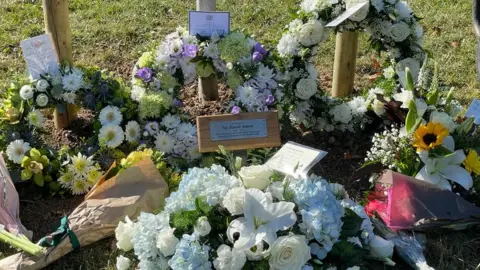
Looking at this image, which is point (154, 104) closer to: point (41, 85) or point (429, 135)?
point (41, 85)

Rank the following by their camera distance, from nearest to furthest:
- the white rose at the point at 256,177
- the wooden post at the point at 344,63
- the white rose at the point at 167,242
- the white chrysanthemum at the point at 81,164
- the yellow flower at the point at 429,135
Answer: the white rose at the point at 167,242 → the white rose at the point at 256,177 → the yellow flower at the point at 429,135 → the white chrysanthemum at the point at 81,164 → the wooden post at the point at 344,63

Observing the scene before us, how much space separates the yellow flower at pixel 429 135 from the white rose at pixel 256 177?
3.37 feet

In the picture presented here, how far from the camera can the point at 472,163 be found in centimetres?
306

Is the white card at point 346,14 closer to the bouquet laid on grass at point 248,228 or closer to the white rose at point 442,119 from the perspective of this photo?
the white rose at point 442,119

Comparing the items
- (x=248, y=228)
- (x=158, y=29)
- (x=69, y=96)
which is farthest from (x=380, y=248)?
(x=158, y=29)

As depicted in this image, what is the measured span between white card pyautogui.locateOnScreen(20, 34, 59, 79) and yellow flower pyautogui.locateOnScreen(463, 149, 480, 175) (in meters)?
2.33

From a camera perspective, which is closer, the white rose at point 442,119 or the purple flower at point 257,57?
the white rose at point 442,119

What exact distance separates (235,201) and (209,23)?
Answer: 167 centimetres

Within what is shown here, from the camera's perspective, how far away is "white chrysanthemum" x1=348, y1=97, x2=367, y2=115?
3746 mm

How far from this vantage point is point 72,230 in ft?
9.32

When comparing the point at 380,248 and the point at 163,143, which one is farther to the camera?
the point at 163,143

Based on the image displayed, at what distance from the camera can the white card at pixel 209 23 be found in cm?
354

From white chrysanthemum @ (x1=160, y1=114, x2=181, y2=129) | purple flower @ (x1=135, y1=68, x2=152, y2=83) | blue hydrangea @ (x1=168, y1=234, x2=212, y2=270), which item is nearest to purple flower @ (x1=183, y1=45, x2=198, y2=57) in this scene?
purple flower @ (x1=135, y1=68, x2=152, y2=83)

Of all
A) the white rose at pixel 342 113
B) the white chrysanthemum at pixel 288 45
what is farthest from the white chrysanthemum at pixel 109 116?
the white rose at pixel 342 113
